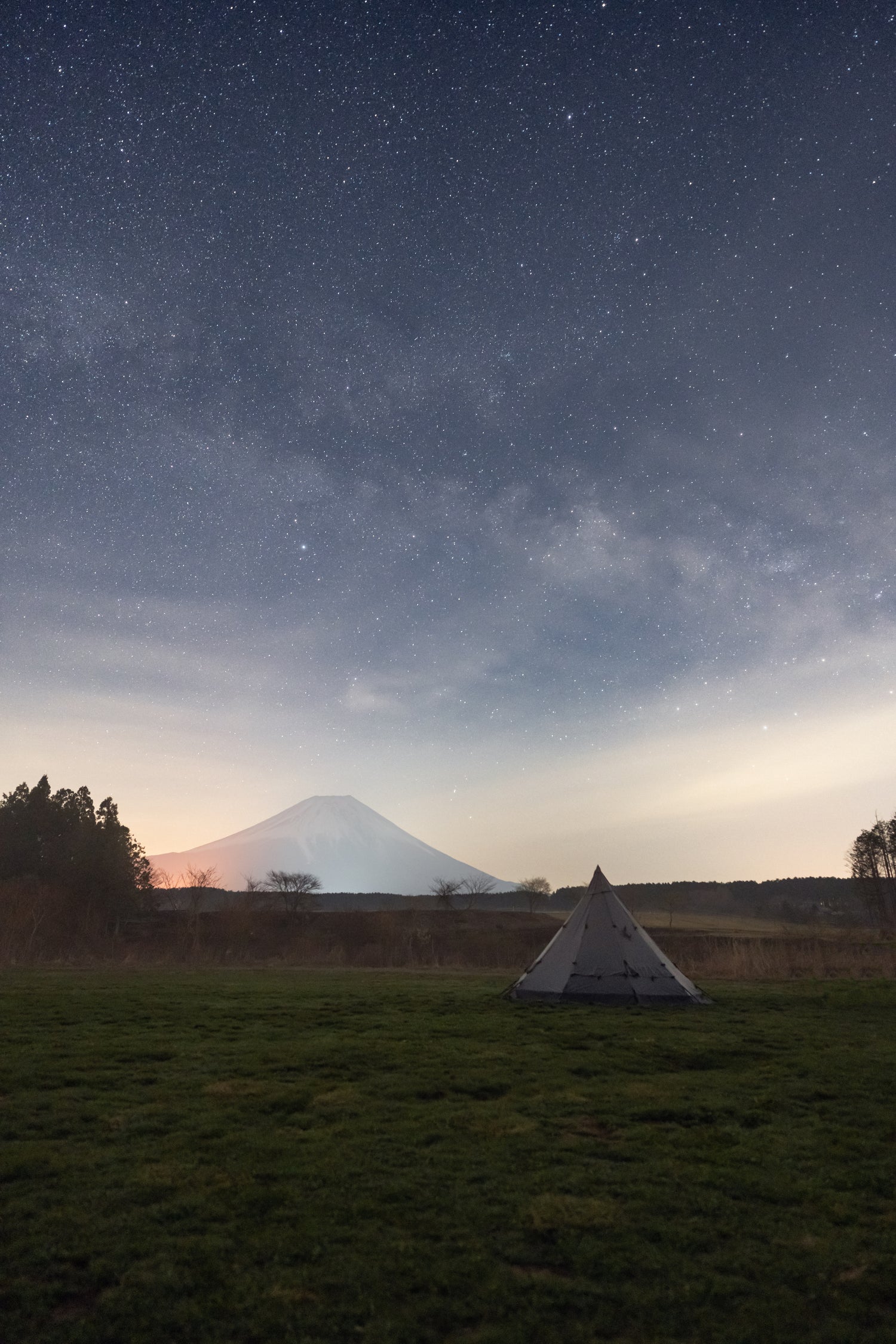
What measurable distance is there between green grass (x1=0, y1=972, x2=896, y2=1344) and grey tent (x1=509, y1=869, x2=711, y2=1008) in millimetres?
5016

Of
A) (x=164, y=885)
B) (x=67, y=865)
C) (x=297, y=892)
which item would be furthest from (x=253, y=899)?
(x=67, y=865)

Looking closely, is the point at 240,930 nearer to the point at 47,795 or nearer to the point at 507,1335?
the point at 47,795

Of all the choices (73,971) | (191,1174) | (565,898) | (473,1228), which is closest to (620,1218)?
(473,1228)

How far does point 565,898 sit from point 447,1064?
15585cm

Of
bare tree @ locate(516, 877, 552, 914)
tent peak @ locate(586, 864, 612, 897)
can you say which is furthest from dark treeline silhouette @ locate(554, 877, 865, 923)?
tent peak @ locate(586, 864, 612, 897)

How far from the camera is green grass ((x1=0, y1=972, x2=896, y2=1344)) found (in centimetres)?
451

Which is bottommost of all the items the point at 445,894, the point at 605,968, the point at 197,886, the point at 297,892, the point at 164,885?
the point at 605,968

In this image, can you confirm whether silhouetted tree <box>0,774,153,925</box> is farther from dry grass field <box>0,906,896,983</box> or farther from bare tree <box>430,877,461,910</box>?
bare tree <box>430,877,461,910</box>

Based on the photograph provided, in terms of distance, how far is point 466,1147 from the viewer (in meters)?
7.65

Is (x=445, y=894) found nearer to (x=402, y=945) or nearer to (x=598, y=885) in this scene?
(x=402, y=945)

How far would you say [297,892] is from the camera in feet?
274

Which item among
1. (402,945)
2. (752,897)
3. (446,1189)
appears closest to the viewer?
(446,1189)

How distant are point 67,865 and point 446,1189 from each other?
2916 inches

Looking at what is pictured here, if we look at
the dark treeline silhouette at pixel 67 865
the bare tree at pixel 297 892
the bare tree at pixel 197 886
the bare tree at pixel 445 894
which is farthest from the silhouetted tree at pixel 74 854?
the bare tree at pixel 445 894
